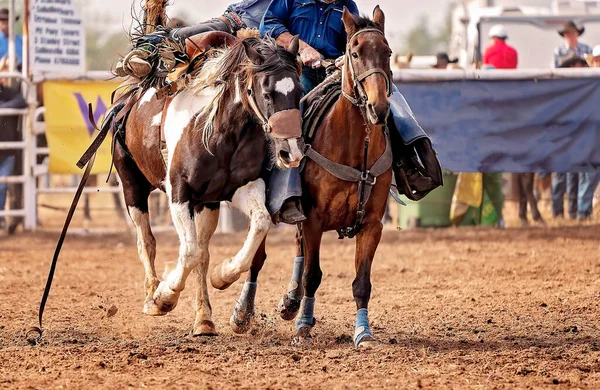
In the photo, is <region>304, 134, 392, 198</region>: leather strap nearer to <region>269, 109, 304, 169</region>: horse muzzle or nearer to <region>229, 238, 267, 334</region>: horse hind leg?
<region>269, 109, 304, 169</region>: horse muzzle

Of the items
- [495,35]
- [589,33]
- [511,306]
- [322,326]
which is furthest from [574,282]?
[589,33]

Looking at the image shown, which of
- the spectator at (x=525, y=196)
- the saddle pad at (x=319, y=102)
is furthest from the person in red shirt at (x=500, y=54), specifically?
the saddle pad at (x=319, y=102)

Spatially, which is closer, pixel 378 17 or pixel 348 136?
pixel 378 17

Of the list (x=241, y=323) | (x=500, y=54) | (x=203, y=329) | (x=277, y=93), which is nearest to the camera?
(x=277, y=93)

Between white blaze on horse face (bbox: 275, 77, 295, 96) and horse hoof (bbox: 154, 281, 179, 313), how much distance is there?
142 cm

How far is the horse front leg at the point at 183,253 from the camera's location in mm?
6117

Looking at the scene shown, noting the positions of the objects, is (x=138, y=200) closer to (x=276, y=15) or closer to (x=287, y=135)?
(x=276, y=15)

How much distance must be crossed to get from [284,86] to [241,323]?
6.07 ft

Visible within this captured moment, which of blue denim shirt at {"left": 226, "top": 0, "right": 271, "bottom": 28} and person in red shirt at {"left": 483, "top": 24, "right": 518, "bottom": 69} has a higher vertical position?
person in red shirt at {"left": 483, "top": 24, "right": 518, "bottom": 69}

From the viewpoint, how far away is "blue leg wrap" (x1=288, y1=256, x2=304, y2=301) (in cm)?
675

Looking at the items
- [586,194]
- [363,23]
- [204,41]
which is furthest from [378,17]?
[586,194]

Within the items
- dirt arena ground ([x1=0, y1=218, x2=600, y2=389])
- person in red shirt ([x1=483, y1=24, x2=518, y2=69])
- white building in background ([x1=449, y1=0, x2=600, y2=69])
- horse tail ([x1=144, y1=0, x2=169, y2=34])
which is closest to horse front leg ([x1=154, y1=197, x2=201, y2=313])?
dirt arena ground ([x1=0, y1=218, x2=600, y2=389])

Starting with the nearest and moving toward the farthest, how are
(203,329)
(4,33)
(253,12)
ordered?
(203,329) < (253,12) < (4,33)

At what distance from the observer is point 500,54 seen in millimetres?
14031
